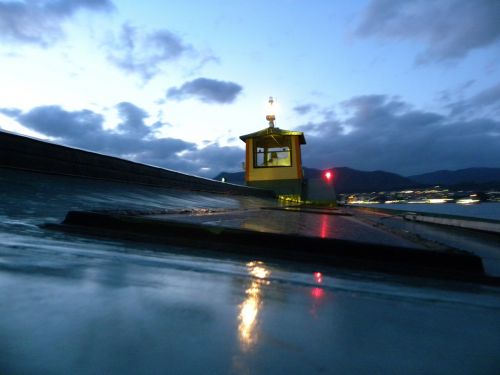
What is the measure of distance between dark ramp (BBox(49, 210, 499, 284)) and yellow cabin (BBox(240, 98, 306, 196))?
15.6m

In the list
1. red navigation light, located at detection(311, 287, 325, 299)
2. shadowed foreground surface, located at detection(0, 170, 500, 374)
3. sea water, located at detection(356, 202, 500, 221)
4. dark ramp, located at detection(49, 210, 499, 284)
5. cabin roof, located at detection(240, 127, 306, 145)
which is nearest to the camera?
shadowed foreground surface, located at detection(0, 170, 500, 374)

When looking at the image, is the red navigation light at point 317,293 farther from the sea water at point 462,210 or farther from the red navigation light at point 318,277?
the sea water at point 462,210

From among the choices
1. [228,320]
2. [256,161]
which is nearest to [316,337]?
[228,320]

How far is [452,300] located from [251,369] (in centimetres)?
113

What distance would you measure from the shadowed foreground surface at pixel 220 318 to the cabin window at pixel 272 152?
16.6 meters

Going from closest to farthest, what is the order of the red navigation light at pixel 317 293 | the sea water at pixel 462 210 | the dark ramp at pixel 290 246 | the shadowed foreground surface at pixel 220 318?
the shadowed foreground surface at pixel 220 318 < the red navigation light at pixel 317 293 < the dark ramp at pixel 290 246 < the sea water at pixel 462 210

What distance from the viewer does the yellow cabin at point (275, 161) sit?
58.5 feet

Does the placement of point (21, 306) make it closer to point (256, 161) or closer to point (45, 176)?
point (45, 176)

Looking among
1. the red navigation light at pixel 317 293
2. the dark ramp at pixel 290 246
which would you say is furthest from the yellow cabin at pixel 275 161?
the red navigation light at pixel 317 293

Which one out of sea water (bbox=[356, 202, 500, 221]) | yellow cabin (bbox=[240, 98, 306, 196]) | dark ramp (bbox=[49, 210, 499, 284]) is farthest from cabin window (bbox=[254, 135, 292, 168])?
→ dark ramp (bbox=[49, 210, 499, 284])

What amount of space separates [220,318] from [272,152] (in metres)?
17.9

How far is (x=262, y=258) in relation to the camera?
80.4 inches

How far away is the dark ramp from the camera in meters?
1.97

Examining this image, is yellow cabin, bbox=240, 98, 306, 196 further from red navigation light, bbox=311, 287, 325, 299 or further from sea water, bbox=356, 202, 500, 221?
red navigation light, bbox=311, 287, 325, 299
